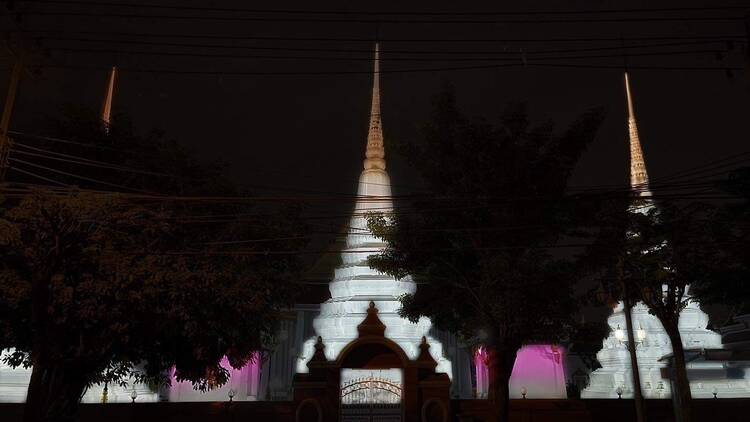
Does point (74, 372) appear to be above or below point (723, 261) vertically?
below

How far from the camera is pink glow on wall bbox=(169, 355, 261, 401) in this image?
114 feet

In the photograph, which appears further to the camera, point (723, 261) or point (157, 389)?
point (157, 389)

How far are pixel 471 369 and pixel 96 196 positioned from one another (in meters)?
29.9

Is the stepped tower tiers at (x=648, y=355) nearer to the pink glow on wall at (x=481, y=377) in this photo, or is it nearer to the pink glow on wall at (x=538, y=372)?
the pink glow on wall at (x=538, y=372)

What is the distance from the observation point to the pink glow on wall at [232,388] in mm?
34656

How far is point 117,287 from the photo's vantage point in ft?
51.2

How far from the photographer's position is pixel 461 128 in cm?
2003

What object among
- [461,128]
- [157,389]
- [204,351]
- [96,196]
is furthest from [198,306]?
[157,389]

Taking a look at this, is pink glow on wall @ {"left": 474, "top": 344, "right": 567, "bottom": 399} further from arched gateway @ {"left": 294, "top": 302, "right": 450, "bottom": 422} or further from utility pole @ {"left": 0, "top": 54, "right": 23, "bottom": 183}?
utility pole @ {"left": 0, "top": 54, "right": 23, "bottom": 183}

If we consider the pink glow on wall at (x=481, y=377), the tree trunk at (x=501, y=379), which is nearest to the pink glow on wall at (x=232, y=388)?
the pink glow on wall at (x=481, y=377)

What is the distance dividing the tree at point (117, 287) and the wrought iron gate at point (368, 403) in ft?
19.0

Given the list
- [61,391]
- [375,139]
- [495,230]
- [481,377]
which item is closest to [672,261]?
[495,230]

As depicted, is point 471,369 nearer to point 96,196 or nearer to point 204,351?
point 204,351

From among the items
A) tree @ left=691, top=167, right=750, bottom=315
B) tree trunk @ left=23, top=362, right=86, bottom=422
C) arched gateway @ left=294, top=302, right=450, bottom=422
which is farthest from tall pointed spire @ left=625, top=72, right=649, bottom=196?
tree trunk @ left=23, top=362, right=86, bottom=422
